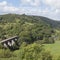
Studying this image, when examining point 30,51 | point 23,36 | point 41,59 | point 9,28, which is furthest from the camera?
point 9,28

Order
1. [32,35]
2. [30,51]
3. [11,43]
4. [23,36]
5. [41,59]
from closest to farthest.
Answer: [41,59] → [30,51] → [11,43] → [23,36] → [32,35]

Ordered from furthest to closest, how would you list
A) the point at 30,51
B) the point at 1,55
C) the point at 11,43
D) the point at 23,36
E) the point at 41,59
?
1. the point at 23,36
2. the point at 11,43
3. the point at 1,55
4. the point at 30,51
5. the point at 41,59

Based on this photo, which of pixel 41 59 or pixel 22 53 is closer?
pixel 41 59

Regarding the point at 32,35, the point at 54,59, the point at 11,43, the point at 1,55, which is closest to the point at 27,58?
the point at 54,59

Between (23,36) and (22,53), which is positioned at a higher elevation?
(22,53)

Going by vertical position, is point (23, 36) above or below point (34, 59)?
below

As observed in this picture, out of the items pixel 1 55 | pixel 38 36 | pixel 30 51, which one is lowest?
pixel 38 36

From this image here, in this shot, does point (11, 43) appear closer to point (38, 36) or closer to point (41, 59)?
point (38, 36)

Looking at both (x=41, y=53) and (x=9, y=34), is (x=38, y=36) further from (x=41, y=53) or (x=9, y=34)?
(x=41, y=53)

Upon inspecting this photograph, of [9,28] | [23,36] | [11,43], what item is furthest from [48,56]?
[9,28]
